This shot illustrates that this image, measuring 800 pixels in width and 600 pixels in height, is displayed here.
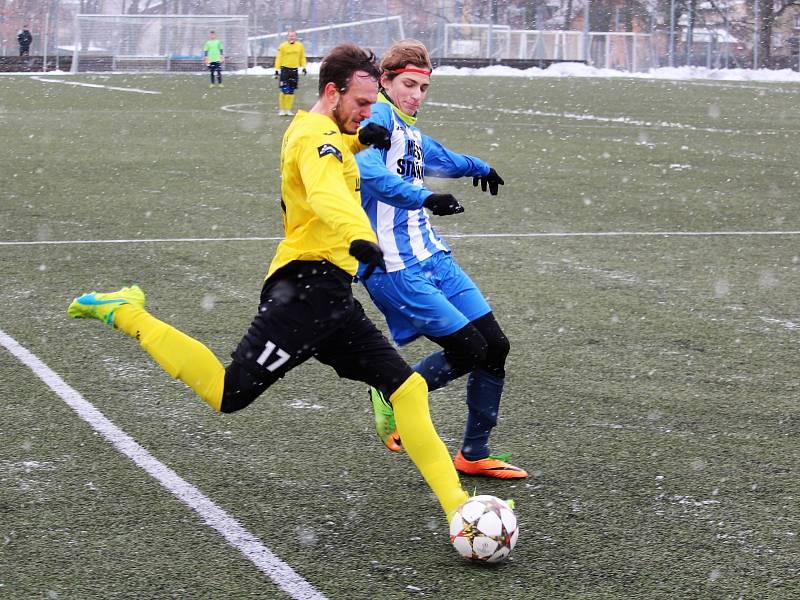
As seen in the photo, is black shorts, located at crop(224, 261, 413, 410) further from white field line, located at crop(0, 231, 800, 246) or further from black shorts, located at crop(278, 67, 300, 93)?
black shorts, located at crop(278, 67, 300, 93)

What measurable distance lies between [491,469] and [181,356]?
1.42 metres

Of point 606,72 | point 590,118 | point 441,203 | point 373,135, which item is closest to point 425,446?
point 441,203

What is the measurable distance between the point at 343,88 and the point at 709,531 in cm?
208

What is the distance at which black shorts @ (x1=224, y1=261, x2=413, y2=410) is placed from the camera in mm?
4254

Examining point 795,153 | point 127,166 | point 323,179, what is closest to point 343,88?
point 323,179

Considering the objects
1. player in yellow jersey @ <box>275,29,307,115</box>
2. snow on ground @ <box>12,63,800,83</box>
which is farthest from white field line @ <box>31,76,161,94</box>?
snow on ground @ <box>12,63,800,83</box>

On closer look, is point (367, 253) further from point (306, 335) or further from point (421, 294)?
point (421, 294)

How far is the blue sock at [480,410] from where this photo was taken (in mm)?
4977

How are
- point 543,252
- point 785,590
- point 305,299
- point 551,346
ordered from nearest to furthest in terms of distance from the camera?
point 785,590, point 305,299, point 551,346, point 543,252

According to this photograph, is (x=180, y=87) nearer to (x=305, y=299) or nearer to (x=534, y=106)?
(x=534, y=106)

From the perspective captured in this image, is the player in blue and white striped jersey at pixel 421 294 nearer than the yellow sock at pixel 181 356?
No

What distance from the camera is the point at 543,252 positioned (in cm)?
1038

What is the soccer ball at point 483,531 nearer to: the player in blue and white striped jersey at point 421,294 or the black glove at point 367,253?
the player in blue and white striped jersey at point 421,294

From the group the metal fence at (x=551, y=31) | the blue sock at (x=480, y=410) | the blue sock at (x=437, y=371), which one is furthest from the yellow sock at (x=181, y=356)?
the metal fence at (x=551, y=31)
